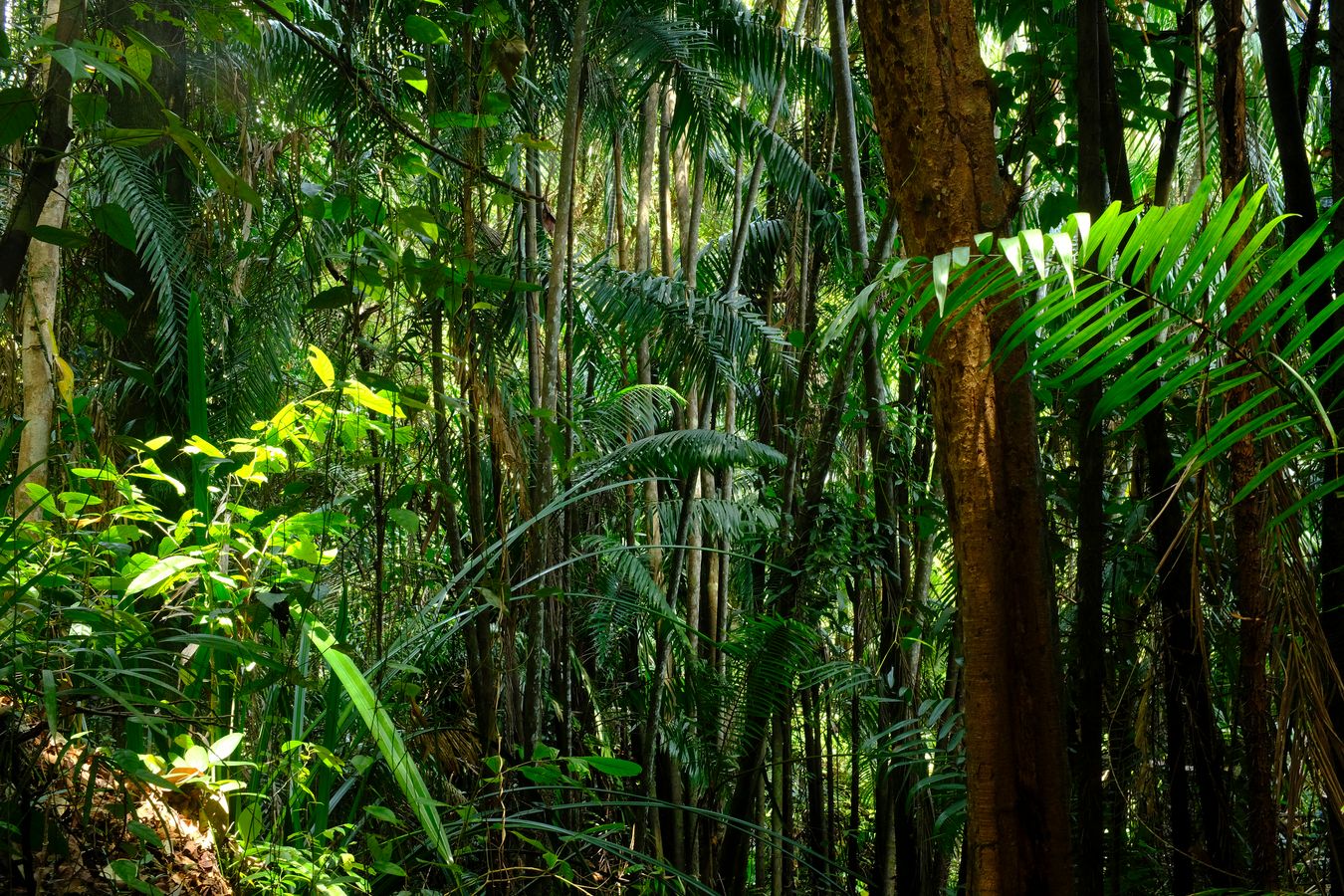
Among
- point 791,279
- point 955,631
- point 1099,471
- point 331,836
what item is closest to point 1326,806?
point 1099,471

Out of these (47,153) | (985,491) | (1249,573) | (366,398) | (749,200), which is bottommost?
(1249,573)

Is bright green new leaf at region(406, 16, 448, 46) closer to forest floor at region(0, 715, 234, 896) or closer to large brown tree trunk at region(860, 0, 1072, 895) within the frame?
large brown tree trunk at region(860, 0, 1072, 895)

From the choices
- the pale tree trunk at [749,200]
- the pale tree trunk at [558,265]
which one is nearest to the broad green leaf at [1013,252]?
the pale tree trunk at [558,265]

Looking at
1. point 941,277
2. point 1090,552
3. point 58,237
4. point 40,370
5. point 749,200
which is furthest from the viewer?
point 749,200

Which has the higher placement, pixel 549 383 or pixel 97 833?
pixel 549 383

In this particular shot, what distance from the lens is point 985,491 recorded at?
5.19 feet

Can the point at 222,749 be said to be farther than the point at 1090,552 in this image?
No

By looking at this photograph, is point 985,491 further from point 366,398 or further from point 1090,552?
point 366,398

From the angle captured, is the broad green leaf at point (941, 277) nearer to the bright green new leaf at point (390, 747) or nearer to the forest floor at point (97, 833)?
the bright green new leaf at point (390, 747)

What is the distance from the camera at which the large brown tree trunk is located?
1543 mm

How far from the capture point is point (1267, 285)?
49.1 inches

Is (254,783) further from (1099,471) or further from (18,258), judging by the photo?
(1099,471)

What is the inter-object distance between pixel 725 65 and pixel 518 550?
9.52 ft

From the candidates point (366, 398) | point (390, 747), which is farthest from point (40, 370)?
point (390, 747)
